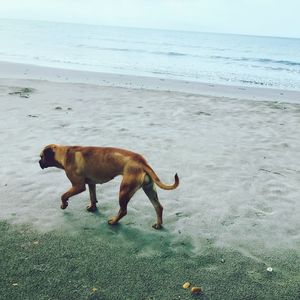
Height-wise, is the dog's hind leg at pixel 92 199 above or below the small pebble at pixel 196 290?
above

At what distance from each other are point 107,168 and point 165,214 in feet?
3.55

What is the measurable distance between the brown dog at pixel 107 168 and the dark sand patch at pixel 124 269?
470 millimetres

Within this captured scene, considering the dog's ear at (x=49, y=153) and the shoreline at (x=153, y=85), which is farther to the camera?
the shoreline at (x=153, y=85)

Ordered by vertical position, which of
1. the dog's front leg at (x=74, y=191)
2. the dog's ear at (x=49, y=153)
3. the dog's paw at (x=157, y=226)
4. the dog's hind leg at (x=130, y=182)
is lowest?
the dog's paw at (x=157, y=226)

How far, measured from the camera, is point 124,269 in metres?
3.84

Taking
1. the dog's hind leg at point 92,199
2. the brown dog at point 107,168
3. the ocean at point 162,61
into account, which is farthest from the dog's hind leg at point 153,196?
the ocean at point 162,61

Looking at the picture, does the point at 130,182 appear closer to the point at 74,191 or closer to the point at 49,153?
the point at 74,191

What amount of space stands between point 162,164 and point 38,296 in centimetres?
373

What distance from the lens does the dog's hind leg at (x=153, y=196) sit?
4.40m

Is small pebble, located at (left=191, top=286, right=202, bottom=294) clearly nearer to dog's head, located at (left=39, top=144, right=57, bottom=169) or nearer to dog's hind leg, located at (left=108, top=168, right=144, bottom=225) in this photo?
dog's hind leg, located at (left=108, top=168, right=144, bottom=225)

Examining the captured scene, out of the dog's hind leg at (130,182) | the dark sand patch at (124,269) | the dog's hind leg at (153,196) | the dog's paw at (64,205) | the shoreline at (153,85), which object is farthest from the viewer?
the shoreline at (153,85)

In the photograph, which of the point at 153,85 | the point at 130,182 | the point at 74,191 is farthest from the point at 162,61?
the point at 130,182

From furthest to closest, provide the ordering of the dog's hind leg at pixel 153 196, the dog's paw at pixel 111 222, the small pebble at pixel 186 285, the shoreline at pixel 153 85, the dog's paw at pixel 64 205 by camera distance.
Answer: the shoreline at pixel 153 85 → the dog's paw at pixel 64 205 → the dog's paw at pixel 111 222 → the dog's hind leg at pixel 153 196 → the small pebble at pixel 186 285

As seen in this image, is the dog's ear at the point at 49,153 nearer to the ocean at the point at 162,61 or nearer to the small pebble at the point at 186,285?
the small pebble at the point at 186,285
